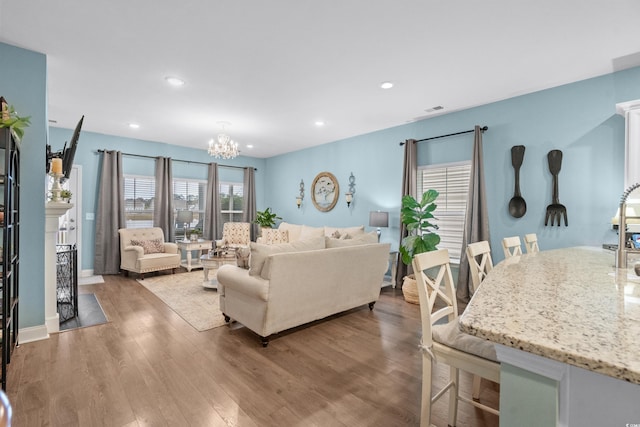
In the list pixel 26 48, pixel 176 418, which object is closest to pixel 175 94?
pixel 26 48

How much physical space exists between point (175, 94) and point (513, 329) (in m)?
4.33

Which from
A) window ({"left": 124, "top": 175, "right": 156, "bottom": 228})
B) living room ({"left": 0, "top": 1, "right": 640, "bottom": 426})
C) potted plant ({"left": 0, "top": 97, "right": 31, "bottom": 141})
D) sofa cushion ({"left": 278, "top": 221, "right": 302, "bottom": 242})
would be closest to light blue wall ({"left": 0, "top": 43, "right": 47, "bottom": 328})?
living room ({"left": 0, "top": 1, "right": 640, "bottom": 426})

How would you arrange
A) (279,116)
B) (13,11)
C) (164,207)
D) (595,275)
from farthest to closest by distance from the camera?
(164,207), (279,116), (13,11), (595,275)

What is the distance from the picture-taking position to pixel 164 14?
2.37m

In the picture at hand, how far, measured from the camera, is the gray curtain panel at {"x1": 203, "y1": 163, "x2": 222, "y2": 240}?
732 centimetres

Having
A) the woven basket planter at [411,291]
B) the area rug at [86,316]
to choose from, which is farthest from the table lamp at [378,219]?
the area rug at [86,316]

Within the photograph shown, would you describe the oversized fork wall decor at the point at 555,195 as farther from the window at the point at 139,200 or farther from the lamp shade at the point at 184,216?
the window at the point at 139,200


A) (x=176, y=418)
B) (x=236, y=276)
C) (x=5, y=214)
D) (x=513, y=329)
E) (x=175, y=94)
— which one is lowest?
(x=176, y=418)

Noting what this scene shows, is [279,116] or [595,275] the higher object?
[279,116]

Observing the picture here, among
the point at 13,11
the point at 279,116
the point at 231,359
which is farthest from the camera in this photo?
the point at 279,116

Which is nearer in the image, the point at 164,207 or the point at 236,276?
the point at 236,276

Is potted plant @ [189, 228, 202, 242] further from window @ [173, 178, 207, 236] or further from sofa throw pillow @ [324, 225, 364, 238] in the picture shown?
sofa throw pillow @ [324, 225, 364, 238]

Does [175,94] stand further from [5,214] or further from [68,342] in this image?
[68,342]

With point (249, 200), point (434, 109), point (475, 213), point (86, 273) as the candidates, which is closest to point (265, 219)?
point (249, 200)
